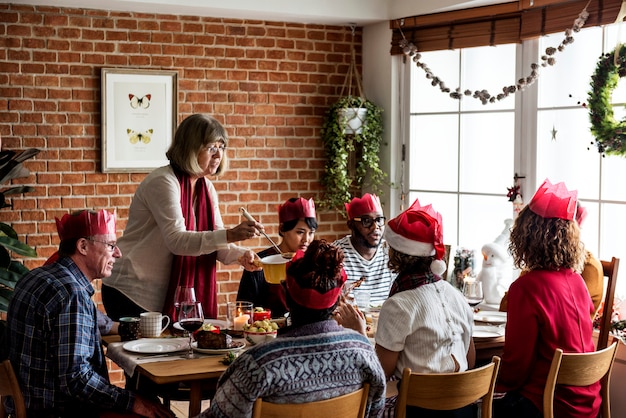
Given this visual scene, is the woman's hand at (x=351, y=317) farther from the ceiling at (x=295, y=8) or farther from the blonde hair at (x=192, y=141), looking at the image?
the ceiling at (x=295, y=8)

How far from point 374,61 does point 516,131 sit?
1.38m

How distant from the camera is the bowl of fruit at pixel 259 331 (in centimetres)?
320

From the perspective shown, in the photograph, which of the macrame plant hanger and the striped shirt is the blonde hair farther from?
the macrame plant hanger

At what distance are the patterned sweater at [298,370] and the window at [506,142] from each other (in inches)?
97.0

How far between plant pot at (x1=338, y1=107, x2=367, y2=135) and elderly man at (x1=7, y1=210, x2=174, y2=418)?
3.12 m

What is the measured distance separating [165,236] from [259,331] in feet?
2.72

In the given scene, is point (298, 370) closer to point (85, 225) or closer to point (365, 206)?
point (85, 225)

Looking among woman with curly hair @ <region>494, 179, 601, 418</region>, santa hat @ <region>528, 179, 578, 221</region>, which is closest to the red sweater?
woman with curly hair @ <region>494, 179, 601, 418</region>

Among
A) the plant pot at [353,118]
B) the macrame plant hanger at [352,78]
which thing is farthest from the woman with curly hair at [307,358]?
the macrame plant hanger at [352,78]

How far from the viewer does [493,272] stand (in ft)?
15.1

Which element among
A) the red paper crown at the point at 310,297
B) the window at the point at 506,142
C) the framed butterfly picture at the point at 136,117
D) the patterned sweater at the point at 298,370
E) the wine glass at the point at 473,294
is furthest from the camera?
the framed butterfly picture at the point at 136,117

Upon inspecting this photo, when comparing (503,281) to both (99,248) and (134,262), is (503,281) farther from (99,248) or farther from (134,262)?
(99,248)

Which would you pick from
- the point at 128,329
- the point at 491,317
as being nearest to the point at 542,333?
the point at 491,317

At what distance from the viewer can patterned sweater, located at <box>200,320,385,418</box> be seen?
2.28 metres
